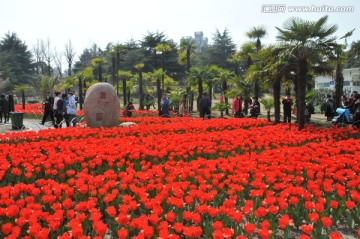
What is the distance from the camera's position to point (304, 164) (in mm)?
6414

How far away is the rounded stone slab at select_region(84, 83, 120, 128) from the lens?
15977 mm

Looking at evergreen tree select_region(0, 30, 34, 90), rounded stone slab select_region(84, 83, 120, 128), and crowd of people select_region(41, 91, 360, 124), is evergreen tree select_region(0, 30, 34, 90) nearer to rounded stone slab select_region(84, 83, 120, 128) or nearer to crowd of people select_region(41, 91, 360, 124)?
crowd of people select_region(41, 91, 360, 124)

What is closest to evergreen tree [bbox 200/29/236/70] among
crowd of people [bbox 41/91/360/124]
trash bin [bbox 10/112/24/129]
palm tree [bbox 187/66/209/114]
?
palm tree [bbox 187/66/209/114]

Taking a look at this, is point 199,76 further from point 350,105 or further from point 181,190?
point 181,190

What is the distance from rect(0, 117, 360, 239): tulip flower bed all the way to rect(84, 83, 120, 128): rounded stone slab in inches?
183

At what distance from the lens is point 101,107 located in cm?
1599

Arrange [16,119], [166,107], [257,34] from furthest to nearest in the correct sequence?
1. [257,34]
2. [166,107]
3. [16,119]

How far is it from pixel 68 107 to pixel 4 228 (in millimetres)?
13226

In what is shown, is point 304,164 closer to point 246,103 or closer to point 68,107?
point 68,107

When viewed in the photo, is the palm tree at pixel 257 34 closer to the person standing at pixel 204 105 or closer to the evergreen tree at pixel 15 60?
the person standing at pixel 204 105

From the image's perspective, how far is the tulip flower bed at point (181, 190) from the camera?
385cm

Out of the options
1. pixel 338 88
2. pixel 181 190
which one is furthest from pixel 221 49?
pixel 181 190

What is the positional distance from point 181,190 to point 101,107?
39.3ft

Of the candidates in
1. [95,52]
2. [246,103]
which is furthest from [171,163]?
[95,52]
